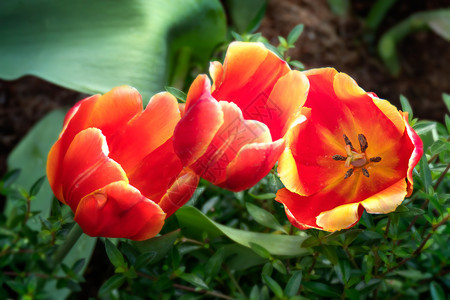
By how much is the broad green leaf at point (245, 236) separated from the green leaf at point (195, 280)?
0.06 m

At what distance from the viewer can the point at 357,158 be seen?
67 cm

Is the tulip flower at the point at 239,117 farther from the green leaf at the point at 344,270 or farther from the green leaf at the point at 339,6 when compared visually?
the green leaf at the point at 339,6

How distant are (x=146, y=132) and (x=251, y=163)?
16 centimetres

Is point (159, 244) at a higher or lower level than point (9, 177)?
higher

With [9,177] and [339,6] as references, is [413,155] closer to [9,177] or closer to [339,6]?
[9,177]

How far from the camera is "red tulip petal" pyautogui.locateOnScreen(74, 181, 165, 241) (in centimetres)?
56

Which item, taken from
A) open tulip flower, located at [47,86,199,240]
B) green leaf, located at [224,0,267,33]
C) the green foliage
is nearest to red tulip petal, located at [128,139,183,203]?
open tulip flower, located at [47,86,199,240]

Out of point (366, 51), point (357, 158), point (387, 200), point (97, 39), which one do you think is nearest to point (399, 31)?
point (366, 51)

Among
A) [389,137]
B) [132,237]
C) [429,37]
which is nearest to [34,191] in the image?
[132,237]

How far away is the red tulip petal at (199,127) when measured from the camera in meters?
0.53

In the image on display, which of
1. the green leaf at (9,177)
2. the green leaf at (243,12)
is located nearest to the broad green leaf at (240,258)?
Answer: the green leaf at (9,177)

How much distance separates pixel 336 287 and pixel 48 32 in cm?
67

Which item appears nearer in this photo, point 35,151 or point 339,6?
point 35,151

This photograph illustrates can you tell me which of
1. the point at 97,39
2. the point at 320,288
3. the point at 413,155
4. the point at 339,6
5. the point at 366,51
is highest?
the point at 413,155
